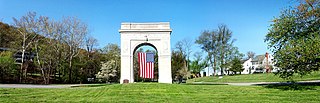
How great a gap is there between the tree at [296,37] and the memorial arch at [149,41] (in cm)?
1212

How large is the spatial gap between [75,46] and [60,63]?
3.13 m

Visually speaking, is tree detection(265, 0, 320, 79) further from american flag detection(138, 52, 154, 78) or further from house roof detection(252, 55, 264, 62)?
house roof detection(252, 55, 264, 62)

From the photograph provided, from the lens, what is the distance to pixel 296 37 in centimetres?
1543

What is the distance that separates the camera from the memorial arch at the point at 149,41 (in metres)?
26.9

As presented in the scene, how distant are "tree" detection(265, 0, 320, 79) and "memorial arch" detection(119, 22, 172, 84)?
12.1 metres

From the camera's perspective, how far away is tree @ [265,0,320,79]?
13992 mm

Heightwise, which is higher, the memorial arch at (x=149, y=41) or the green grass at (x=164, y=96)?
the memorial arch at (x=149, y=41)

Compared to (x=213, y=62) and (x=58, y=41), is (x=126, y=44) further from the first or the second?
(x=213, y=62)

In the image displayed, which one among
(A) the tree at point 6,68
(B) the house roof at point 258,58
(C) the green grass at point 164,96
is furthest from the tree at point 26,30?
(B) the house roof at point 258,58

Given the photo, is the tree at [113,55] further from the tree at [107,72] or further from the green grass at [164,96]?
the green grass at [164,96]

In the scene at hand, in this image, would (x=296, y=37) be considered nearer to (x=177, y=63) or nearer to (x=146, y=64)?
(x=146, y=64)

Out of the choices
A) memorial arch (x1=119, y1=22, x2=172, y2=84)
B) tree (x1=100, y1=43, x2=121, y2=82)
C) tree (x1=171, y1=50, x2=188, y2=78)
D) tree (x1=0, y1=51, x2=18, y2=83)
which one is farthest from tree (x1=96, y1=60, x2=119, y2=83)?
memorial arch (x1=119, y1=22, x2=172, y2=84)

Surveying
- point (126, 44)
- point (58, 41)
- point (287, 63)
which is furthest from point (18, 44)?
point (287, 63)

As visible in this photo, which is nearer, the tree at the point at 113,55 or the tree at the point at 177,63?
the tree at the point at 113,55
